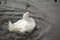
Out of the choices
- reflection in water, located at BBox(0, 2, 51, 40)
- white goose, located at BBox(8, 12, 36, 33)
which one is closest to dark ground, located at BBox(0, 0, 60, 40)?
reflection in water, located at BBox(0, 2, 51, 40)

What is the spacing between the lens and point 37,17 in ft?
26.4

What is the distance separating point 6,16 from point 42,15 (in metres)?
1.62

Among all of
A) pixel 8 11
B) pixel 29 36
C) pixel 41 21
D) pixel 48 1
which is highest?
pixel 48 1

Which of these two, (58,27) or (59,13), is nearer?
(58,27)

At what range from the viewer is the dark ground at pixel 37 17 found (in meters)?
6.80

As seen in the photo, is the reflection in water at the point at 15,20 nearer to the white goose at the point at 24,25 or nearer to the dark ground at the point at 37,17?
the dark ground at the point at 37,17

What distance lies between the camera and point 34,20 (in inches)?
305

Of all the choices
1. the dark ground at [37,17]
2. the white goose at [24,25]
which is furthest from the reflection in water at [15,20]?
the white goose at [24,25]

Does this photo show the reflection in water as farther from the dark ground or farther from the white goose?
the white goose

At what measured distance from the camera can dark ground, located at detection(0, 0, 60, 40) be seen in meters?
6.80

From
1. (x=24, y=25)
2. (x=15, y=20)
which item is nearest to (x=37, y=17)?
(x=15, y=20)

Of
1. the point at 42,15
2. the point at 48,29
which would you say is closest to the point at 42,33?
the point at 48,29

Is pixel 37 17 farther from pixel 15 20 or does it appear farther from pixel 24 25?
pixel 24 25

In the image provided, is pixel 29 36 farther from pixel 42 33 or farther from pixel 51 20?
pixel 51 20
